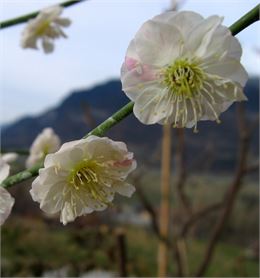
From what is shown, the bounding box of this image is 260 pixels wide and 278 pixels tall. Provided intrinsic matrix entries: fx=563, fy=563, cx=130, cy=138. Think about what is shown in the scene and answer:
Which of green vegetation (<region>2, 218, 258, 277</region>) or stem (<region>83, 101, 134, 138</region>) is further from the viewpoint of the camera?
green vegetation (<region>2, 218, 258, 277</region>)

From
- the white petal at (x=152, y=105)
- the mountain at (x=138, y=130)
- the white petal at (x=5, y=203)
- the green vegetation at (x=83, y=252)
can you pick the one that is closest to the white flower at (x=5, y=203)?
the white petal at (x=5, y=203)

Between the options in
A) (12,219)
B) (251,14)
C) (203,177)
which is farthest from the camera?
(12,219)

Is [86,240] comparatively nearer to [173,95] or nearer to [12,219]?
[12,219]

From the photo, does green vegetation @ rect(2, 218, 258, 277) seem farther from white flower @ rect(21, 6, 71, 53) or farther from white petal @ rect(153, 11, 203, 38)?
white petal @ rect(153, 11, 203, 38)

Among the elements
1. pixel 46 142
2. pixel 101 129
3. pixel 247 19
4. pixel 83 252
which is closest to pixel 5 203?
pixel 101 129

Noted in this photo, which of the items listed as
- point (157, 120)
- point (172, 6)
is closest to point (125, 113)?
point (157, 120)

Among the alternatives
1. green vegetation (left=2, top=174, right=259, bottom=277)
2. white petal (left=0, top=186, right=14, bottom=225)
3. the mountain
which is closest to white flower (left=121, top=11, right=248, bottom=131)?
white petal (left=0, top=186, right=14, bottom=225)
